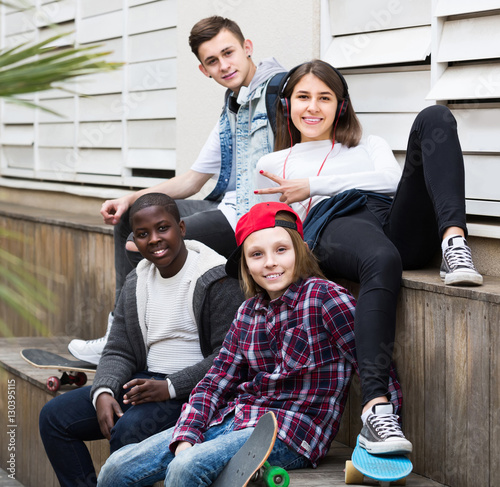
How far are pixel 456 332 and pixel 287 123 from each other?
3.83 ft

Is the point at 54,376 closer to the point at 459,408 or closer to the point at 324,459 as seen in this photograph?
the point at 324,459

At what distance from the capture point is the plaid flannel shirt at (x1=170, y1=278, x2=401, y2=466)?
2625 millimetres

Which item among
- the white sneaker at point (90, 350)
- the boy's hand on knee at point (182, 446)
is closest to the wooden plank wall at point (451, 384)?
the boy's hand on knee at point (182, 446)

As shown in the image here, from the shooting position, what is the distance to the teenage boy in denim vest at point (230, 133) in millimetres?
3629

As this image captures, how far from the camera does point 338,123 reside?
331cm

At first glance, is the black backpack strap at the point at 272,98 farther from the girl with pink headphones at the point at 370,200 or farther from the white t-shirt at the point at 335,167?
the white t-shirt at the point at 335,167

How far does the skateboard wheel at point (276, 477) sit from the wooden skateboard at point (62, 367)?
1.83 meters

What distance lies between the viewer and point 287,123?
3369 millimetres

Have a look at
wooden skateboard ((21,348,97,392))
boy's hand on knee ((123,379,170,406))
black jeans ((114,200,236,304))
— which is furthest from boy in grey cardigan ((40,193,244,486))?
wooden skateboard ((21,348,97,392))

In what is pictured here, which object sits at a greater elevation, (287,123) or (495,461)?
(287,123)

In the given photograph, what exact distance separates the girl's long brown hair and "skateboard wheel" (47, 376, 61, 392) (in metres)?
1.57

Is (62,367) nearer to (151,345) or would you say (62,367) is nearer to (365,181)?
(151,345)

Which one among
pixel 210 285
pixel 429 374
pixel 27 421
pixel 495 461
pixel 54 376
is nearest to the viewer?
pixel 495 461

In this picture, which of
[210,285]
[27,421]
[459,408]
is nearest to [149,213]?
[210,285]
